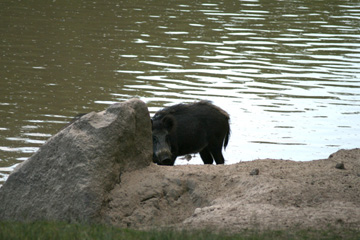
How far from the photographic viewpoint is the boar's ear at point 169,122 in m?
10.8

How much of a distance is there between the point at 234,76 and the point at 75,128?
10588 mm

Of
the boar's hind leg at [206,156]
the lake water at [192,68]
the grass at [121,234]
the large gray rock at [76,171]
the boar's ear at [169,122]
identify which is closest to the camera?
the grass at [121,234]

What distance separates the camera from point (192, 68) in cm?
1958

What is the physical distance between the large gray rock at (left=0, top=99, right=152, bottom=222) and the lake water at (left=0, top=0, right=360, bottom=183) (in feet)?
7.73

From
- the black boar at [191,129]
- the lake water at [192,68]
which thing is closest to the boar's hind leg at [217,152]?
the black boar at [191,129]

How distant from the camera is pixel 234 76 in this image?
18922mm

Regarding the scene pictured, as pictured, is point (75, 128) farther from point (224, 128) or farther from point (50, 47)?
point (50, 47)

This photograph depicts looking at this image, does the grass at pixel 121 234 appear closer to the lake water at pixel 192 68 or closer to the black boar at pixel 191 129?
the black boar at pixel 191 129

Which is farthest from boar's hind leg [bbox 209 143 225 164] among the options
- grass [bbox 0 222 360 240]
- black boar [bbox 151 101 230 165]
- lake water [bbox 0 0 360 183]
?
grass [bbox 0 222 360 240]

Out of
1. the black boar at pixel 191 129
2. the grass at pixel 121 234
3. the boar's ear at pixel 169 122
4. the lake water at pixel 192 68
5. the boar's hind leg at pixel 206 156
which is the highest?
the grass at pixel 121 234

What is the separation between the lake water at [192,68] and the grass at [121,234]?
4454 millimetres

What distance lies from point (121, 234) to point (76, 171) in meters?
2.07

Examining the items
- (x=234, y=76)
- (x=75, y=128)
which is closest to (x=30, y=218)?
(x=75, y=128)

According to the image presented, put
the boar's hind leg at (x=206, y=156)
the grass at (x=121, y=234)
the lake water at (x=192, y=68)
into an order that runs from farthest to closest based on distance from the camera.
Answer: the lake water at (x=192, y=68) < the boar's hind leg at (x=206, y=156) < the grass at (x=121, y=234)
